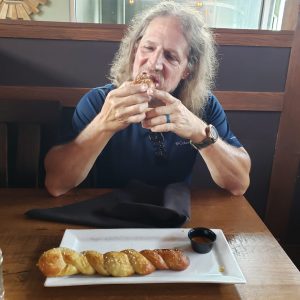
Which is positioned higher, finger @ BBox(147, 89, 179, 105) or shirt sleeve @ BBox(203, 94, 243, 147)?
finger @ BBox(147, 89, 179, 105)

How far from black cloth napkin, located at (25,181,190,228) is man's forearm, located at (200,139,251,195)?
24cm

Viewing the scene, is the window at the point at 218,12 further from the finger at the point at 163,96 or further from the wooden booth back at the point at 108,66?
the finger at the point at 163,96

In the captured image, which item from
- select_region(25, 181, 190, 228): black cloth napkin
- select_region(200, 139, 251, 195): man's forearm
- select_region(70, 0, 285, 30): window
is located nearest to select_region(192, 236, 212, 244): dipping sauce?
select_region(25, 181, 190, 228): black cloth napkin

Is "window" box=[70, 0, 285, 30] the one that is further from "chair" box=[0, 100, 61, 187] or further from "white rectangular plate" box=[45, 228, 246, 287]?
"white rectangular plate" box=[45, 228, 246, 287]

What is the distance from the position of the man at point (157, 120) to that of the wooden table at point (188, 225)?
0.13m

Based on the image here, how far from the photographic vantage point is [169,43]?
4.13ft

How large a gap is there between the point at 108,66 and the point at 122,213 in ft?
2.18

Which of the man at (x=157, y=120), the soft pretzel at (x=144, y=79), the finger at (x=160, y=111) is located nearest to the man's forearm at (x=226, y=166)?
the man at (x=157, y=120)

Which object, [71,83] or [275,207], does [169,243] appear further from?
[275,207]

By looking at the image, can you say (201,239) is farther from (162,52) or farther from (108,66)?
(108,66)

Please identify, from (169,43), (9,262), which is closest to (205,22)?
(169,43)

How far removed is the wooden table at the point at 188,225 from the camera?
0.78m

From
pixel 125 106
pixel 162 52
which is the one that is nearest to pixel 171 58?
pixel 162 52

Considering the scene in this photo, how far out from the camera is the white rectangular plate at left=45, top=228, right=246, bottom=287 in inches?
31.0
